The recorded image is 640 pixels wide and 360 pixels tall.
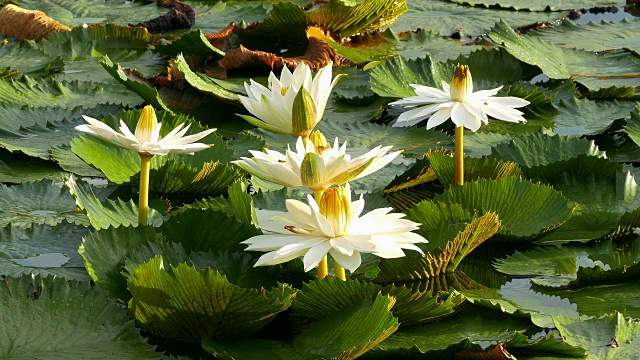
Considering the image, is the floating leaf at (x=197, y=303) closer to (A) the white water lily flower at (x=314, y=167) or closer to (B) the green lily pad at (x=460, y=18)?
(A) the white water lily flower at (x=314, y=167)

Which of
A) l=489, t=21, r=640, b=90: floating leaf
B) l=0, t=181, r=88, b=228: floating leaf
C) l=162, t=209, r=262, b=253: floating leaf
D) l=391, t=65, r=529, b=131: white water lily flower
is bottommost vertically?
l=0, t=181, r=88, b=228: floating leaf

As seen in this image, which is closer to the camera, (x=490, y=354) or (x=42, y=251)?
(x=490, y=354)

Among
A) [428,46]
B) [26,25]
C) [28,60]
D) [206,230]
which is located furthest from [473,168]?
[26,25]

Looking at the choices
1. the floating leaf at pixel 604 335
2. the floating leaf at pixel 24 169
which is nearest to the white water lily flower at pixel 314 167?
the floating leaf at pixel 604 335

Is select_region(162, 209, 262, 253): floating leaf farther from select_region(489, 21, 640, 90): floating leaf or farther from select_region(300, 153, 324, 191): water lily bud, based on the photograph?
select_region(489, 21, 640, 90): floating leaf

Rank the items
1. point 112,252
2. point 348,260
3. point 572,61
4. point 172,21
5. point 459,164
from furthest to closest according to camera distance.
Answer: point 172,21 → point 572,61 → point 459,164 → point 112,252 → point 348,260

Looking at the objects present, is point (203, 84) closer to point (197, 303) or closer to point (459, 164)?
point (459, 164)

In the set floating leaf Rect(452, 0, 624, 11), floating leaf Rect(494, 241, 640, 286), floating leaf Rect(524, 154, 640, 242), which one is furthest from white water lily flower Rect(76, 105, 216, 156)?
floating leaf Rect(452, 0, 624, 11)
